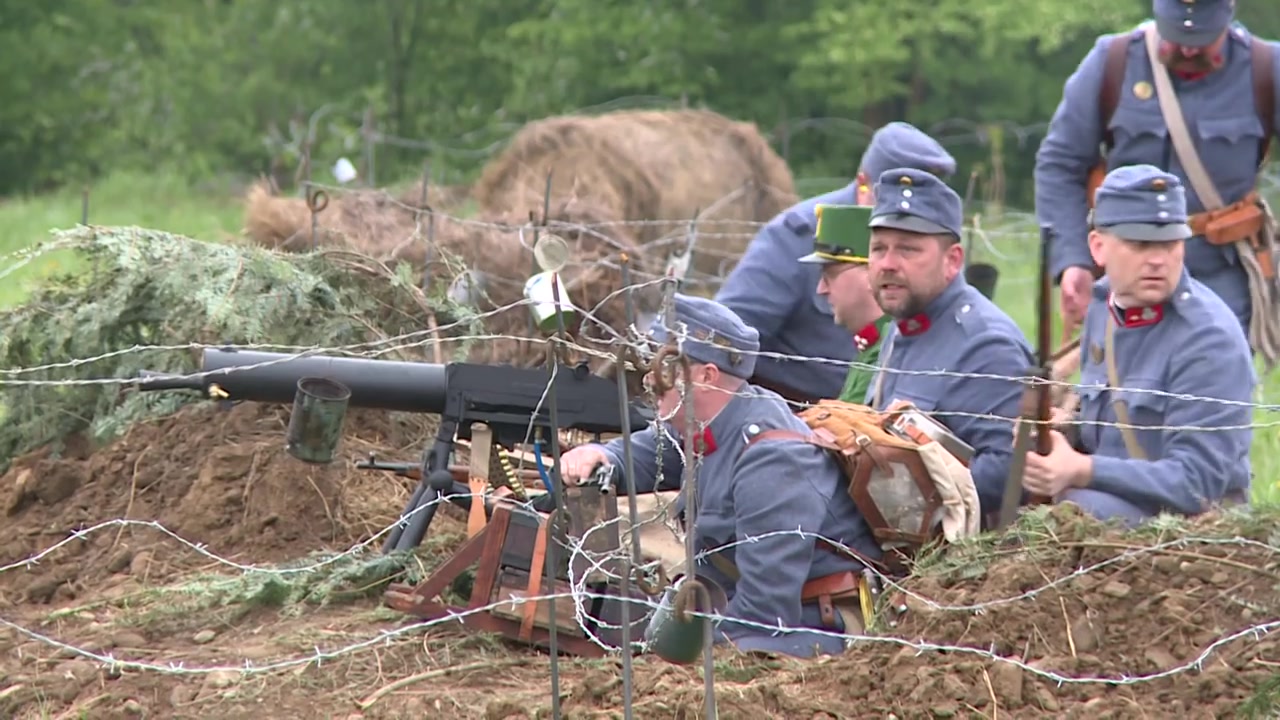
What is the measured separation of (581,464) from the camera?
577cm

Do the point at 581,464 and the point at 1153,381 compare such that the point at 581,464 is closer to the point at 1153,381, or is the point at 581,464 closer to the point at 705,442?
the point at 705,442

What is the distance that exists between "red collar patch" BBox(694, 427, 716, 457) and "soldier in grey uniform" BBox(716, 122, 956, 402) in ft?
6.69

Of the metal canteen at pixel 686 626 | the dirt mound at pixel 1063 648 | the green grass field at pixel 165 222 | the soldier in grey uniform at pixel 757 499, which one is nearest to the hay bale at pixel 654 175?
the green grass field at pixel 165 222

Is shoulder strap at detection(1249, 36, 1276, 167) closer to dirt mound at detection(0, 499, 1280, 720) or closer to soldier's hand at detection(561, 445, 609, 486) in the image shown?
dirt mound at detection(0, 499, 1280, 720)

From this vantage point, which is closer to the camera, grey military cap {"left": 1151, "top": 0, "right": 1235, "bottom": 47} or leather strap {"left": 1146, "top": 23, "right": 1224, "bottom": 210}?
grey military cap {"left": 1151, "top": 0, "right": 1235, "bottom": 47}

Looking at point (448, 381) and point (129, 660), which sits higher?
point (448, 381)

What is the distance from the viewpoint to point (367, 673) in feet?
17.0

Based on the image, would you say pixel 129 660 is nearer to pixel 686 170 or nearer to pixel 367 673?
pixel 367 673

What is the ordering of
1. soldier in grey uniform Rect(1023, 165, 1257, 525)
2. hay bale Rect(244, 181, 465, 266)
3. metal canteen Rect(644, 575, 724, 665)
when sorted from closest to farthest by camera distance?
metal canteen Rect(644, 575, 724, 665), soldier in grey uniform Rect(1023, 165, 1257, 525), hay bale Rect(244, 181, 465, 266)

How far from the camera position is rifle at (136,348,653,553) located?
582 centimetres

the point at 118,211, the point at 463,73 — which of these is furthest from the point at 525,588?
the point at 463,73

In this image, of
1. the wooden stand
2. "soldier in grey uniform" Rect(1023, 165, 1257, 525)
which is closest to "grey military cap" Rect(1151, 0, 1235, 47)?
"soldier in grey uniform" Rect(1023, 165, 1257, 525)

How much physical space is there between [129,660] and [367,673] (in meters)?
0.78

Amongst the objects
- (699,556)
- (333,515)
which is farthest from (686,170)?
(699,556)
